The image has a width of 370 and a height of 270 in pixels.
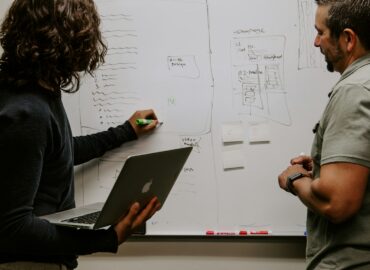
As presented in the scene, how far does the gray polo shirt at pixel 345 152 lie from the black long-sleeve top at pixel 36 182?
592mm

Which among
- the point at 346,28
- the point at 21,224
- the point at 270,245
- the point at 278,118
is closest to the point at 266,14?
the point at 278,118

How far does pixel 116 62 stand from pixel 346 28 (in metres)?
0.99

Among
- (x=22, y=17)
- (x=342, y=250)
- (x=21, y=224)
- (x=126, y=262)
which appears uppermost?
(x=22, y=17)

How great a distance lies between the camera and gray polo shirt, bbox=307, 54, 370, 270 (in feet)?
3.62

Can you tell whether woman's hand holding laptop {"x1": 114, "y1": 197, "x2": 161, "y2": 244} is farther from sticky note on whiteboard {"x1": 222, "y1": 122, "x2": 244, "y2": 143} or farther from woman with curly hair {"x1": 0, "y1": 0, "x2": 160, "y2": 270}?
sticky note on whiteboard {"x1": 222, "y1": 122, "x2": 244, "y2": 143}

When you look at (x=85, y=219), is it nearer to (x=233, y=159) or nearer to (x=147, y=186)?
(x=147, y=186)

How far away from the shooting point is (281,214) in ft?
5.91

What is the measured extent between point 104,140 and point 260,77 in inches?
27.2

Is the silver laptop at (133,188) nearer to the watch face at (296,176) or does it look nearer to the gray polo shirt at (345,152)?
the watch face at (296,176)

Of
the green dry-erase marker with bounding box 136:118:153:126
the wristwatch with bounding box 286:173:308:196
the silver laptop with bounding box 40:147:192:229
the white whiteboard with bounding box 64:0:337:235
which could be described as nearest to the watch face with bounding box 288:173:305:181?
the wristwatch with bounding box 286:173:308:196

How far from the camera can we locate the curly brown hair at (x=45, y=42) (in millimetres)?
1160

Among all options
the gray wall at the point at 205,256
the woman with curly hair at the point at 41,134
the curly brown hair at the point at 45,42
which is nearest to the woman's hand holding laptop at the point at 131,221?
the woman with curly hair at the point at 41,134

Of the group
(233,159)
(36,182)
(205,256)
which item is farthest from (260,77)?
(36,182)

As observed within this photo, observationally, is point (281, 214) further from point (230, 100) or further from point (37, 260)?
point (37, 260)
